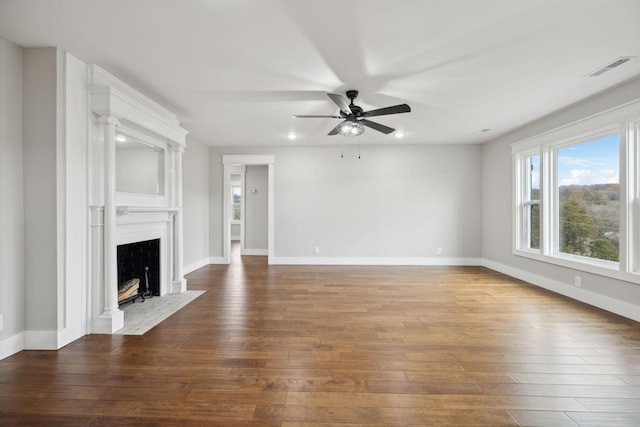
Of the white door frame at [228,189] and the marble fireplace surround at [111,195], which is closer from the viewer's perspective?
the marble fireplace surround at [111,195]

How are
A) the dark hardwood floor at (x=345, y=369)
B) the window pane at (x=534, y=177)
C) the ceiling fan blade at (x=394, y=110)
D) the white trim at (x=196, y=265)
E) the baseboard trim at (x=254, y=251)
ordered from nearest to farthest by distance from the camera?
the dark hardwood floor at (x=345, y=369) → the ceiling fan blade at (x=394, y=110) → the window pane at (x=534, y=177) → the white trim at (x=196, y=265) → the baseboard trim at (x=254, y=251)

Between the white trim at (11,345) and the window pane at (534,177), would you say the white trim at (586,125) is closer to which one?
the window pane at (534,177)

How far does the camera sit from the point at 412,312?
3.32m

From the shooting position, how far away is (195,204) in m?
5.70

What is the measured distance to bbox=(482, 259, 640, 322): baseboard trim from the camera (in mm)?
3080

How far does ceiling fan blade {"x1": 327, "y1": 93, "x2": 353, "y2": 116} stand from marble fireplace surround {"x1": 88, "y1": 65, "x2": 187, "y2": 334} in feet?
6.95

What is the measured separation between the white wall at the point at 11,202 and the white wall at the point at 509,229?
584 cm

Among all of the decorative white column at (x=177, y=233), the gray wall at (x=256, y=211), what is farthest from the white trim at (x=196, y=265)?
the gray wall at (x=256, y=211)

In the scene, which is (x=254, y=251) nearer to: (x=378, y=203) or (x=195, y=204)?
(x=195, y=204)

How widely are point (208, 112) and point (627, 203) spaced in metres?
5.17

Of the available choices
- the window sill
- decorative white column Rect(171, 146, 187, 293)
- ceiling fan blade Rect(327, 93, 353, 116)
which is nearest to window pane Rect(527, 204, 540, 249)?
the window sill

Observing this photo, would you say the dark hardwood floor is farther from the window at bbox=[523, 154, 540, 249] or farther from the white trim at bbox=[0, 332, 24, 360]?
the window at bbox=[523, 154, 540, 249]

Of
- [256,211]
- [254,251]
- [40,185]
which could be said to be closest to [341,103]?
[40,185]

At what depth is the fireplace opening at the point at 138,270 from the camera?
346 cm
